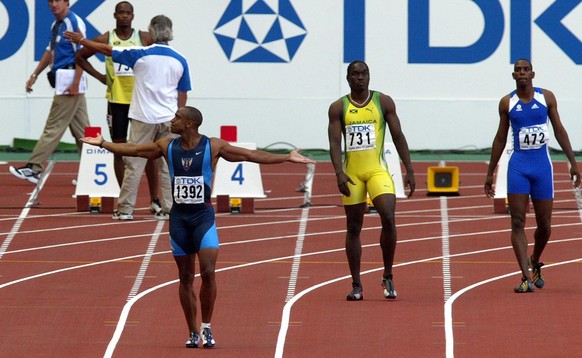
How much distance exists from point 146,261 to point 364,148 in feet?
8.86

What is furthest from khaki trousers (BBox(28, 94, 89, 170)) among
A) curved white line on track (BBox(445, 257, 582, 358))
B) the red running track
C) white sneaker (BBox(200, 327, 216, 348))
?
white sneaker (BBox(200, 327, 216, 348))

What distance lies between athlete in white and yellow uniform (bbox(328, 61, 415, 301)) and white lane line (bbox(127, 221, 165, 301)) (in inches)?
68.5

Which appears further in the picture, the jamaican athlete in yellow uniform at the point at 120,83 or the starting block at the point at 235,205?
the starting block at the point at 235,205

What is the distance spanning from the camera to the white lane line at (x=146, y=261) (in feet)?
40.9

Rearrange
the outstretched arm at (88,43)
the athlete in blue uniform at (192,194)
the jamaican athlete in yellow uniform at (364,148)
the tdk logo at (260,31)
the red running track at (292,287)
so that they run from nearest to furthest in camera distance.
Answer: the athlete in blue uniform at (192,194) < the red running track at (292,287) < the jamaican athlete in yellow uniform at (364,148) < the outstretched arm at (88,43) < the tdk logo at (260,31)

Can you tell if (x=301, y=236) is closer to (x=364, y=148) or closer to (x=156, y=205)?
(x=156, y=205)

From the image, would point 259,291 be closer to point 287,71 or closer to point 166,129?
point 166,129

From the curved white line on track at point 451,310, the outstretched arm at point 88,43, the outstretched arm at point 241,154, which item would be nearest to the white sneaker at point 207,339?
the outstretched arm at point 241,154

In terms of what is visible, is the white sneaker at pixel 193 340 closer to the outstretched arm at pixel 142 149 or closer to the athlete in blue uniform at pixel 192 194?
the athlete in blue uniform at pixel 192 194

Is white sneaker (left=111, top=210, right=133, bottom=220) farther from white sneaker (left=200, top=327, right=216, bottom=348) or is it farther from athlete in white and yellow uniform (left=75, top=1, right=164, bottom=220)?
white sneaker (left=200, top=327, right=216, bottom=348)

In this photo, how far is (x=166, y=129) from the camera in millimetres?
16109

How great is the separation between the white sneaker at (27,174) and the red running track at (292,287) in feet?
1.38

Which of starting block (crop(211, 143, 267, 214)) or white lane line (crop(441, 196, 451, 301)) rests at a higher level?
starting block (crop(211, 143, 267, 214))

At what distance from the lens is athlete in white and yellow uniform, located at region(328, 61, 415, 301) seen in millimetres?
12070
